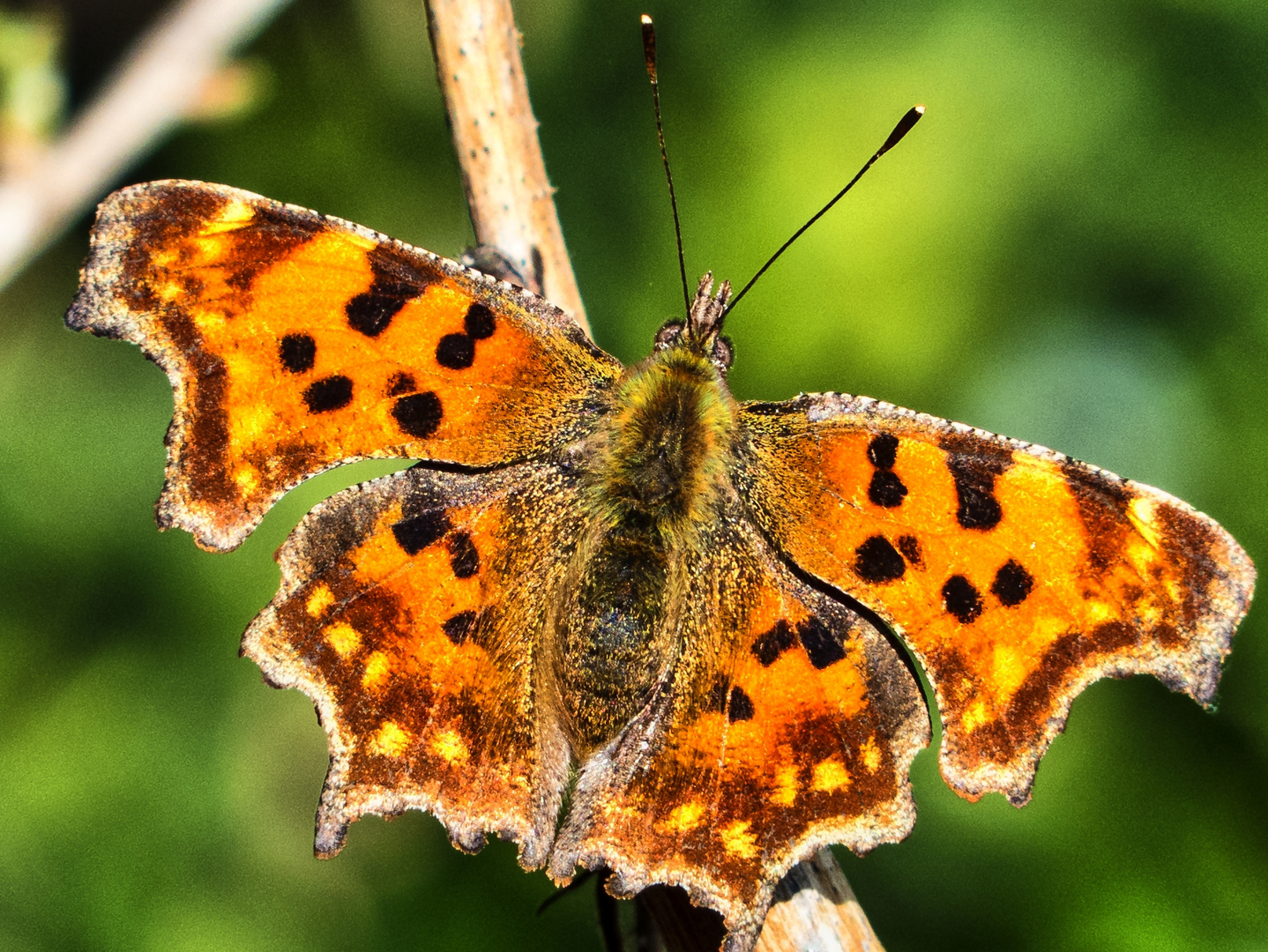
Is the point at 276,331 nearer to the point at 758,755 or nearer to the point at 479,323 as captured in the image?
the point at 479,323

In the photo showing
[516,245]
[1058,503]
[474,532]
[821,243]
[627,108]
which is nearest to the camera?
[1058,503]

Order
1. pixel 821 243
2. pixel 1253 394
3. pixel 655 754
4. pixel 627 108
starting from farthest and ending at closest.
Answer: pixel 627 108, pixel 821 243, pixel 1253 394, pixel 655 754

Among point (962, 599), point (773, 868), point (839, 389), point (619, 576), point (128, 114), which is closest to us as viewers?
point (128, 114)

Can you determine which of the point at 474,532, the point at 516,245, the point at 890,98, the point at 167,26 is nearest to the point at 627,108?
the point at 890,98

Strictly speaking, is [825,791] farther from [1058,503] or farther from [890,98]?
[890,98]

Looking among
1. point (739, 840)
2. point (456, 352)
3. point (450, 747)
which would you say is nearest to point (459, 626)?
point (450, 747)

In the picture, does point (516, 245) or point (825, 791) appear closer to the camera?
point (825, 791)

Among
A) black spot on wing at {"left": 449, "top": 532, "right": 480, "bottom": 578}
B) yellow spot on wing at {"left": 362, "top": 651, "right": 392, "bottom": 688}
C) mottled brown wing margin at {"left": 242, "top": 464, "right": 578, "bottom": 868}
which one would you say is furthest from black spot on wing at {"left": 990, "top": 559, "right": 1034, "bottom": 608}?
yellow spot on wing at {"left": 362, "top": 651, "right": 392, "bottom": 688}
